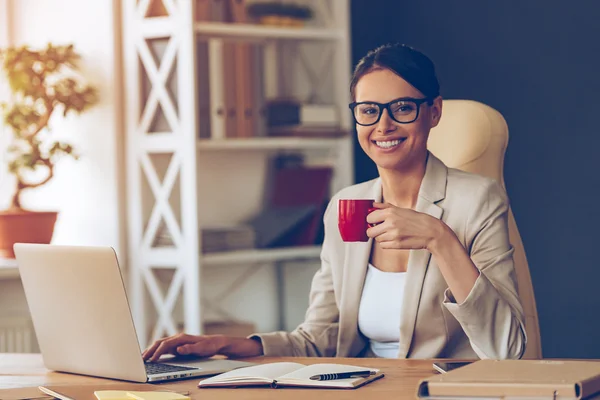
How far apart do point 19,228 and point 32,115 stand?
1.34ft

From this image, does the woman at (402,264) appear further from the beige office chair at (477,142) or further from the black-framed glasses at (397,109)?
the beige office chair at (477,142)

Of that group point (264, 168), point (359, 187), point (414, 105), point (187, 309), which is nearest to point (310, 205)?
point (264, 168)

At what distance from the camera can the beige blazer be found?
1864 mm

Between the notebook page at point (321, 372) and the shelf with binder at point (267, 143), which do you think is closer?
the notebook page at point (321, 372)

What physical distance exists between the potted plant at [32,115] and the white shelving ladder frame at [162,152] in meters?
Answer: 0.21

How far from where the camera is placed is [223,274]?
13.2 ft

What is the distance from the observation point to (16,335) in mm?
3689

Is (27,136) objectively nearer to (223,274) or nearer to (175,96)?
(175,96)

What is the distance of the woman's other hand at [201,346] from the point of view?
1896mm

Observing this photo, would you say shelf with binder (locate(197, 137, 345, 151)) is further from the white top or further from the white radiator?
the white top

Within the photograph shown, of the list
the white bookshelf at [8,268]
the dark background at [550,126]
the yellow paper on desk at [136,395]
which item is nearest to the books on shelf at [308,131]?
the dark background at [550,126]

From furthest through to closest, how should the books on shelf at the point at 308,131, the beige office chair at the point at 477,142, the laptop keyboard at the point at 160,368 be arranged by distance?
the books on shelf at the point at 308,131
the beige office chair at the point at 477,142
the laptop keyboard at the point at 160,368

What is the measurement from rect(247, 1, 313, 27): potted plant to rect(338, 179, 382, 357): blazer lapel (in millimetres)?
1912

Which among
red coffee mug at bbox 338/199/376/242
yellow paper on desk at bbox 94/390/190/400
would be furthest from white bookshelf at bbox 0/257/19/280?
yellow paper on desk at bbox 94/390/190/400
